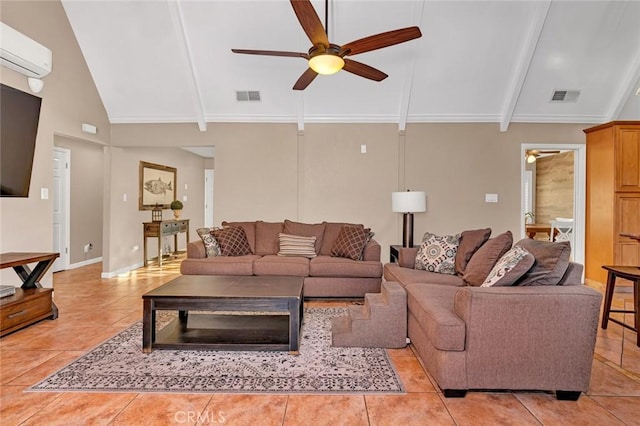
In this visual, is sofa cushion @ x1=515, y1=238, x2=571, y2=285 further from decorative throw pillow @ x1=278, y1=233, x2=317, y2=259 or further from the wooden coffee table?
decorative throw pillow @ x1=278, y1=233, x2=317, y2=259

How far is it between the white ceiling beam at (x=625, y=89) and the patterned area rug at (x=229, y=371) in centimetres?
513

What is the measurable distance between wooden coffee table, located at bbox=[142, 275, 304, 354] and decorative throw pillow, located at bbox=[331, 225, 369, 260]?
53.2 inches

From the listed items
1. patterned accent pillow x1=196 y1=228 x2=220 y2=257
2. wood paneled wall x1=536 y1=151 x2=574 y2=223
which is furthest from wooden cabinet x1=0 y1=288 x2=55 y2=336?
wood paneled wall x1=536 y1=151 x2=574 y2=223

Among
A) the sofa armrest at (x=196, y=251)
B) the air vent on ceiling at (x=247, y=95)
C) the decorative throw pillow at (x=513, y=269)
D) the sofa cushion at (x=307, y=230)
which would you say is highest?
the air vent on ceiling at (x=247, y=95)

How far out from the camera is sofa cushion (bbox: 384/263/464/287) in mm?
3232

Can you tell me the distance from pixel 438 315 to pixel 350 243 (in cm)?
221

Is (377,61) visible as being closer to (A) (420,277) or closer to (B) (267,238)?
(B) (267,238)

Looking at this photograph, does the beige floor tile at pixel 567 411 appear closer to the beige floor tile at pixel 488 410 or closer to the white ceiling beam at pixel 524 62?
the beige floor tile at pixel 488 410

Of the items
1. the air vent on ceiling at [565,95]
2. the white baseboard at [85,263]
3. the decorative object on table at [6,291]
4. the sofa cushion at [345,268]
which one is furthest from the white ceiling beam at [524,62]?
the white baseboard at [85,263]

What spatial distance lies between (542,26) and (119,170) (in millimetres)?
6320

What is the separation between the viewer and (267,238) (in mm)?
4809

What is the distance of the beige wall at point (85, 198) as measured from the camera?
619 cm

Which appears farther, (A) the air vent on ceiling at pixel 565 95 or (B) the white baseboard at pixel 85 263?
(B) the white baseboard at pixel 85 263

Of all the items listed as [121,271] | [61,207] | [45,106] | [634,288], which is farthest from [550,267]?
[61,207]
